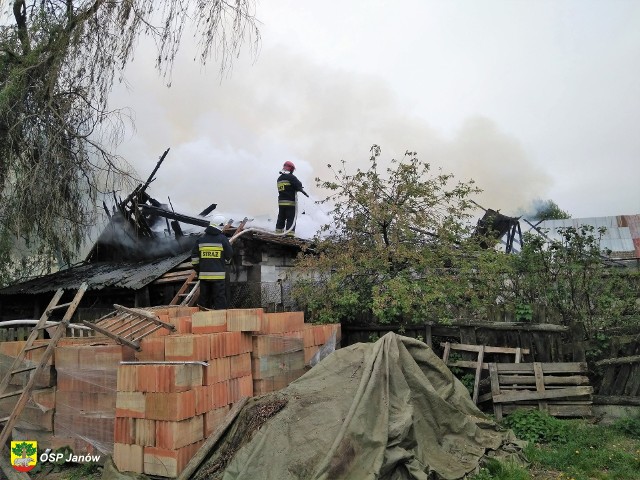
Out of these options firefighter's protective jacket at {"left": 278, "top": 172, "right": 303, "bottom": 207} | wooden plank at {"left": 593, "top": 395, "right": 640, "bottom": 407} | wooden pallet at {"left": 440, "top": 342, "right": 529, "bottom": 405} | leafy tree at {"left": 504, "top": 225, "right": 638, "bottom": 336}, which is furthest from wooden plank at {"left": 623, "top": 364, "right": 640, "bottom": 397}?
firefighter's protective jacket at {"left": 278, "top": 172, "right": 303, "bottom": 207}

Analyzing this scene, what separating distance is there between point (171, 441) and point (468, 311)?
14.9ft

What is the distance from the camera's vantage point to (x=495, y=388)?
5832 mm

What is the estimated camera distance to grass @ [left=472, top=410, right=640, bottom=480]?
165 inches

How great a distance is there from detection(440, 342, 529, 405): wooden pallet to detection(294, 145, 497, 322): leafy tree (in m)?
0.47

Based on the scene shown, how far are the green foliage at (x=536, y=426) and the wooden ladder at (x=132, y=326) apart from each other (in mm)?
4295

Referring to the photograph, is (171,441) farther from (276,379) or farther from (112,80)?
(112,80)

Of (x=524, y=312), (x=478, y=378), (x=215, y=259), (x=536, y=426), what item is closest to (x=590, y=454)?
(x=536, y=426)

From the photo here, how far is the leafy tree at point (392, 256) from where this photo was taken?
22.0ft

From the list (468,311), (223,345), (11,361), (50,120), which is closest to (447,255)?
(468,311)

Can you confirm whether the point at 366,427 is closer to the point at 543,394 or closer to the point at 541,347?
the point at 543,394

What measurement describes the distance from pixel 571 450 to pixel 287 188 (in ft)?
25.9

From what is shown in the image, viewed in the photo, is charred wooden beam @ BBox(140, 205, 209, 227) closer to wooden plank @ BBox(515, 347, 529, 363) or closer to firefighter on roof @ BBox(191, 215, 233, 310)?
firefighter on roof @ BBox(191, 215, 233, 310)

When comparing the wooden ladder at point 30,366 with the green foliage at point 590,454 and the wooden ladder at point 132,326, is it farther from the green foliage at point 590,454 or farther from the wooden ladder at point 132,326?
the green foliage at point 590,454

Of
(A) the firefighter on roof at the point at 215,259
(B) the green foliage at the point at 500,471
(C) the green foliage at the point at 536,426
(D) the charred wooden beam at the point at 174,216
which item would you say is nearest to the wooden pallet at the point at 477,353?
(C) the green foliage at the point at 536,426
